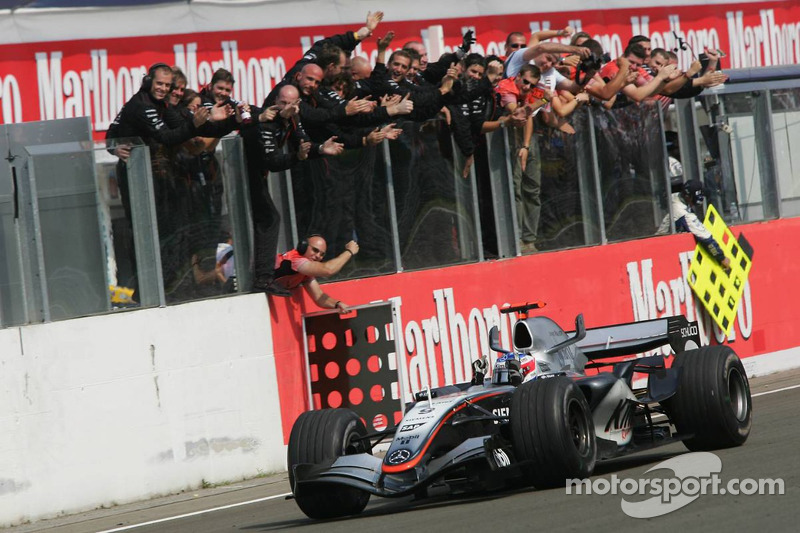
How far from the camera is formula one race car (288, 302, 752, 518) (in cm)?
888

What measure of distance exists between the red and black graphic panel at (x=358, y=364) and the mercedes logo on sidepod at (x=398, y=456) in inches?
185

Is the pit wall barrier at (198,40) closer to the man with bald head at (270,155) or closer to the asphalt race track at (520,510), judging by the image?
the man with bald head at (270,155)

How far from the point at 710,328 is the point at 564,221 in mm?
2581

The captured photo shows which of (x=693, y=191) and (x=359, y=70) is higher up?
(x=359, y=70)

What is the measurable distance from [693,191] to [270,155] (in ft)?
21.3

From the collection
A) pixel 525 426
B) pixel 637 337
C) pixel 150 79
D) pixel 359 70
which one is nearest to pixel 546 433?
pixel 525 426

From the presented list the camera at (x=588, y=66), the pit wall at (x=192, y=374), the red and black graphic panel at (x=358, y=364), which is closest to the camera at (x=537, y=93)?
the camera at (x=588, y=66)

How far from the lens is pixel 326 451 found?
947cm

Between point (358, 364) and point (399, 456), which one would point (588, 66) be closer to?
point (358, 364)

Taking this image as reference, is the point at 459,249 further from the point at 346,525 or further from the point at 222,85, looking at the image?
the point at 346,525

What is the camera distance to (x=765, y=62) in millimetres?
24531

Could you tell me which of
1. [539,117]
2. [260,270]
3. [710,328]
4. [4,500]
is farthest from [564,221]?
[4,500]

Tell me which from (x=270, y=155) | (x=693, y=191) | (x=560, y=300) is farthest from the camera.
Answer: (x=693, y=191)

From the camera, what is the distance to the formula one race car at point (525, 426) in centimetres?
888
